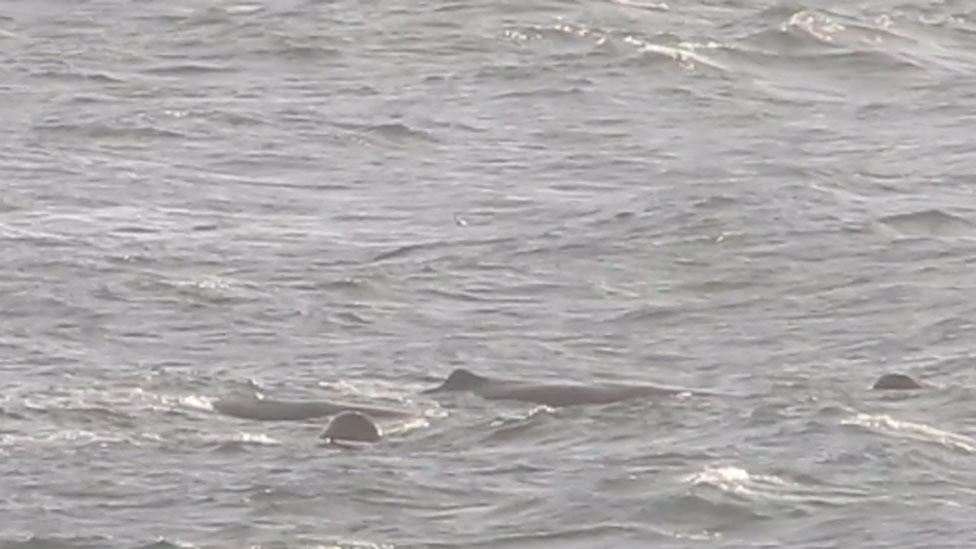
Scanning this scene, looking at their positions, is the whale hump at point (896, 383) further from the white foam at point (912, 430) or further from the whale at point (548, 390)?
the whale at point (548, 390)

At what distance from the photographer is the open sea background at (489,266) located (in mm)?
19406

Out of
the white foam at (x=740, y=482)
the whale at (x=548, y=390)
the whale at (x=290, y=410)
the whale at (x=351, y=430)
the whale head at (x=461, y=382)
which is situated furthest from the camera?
the whale head at (x=461, y=382)

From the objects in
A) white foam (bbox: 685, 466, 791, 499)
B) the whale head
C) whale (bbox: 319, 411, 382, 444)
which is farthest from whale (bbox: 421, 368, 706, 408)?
white foam (bbox: 685, 466, 791, 499)

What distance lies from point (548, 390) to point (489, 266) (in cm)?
482

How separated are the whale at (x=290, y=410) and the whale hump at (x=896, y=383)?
2971 mm

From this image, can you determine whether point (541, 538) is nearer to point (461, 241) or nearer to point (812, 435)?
point (812, 435)

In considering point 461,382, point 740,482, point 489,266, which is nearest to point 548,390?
point 461,382

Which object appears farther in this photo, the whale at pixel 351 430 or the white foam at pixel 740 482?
the whale at pixel 351 430

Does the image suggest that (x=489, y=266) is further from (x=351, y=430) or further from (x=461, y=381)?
(x=351, y=430)

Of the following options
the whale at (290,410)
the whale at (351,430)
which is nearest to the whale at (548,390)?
the whale at (290,410)

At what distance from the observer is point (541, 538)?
18.6m

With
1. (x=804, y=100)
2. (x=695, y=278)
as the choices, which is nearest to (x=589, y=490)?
(x=695, y=278)

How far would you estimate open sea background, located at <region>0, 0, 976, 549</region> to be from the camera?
19.4 metres

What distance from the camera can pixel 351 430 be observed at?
810 inches
